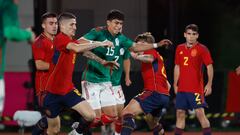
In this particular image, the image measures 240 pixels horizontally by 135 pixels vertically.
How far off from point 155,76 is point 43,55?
5.86ft

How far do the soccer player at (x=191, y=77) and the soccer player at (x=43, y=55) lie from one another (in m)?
2.15

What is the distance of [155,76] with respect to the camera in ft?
39.4

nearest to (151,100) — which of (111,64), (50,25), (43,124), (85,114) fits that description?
(111,64)

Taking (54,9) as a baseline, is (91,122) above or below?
below

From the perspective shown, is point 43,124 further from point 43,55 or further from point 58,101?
point 43,55

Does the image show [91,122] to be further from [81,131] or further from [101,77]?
[101,77]

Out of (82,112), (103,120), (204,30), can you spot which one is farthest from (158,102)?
(204,30)

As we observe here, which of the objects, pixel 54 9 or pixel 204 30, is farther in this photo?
pixel 204 30

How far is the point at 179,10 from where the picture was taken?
16.3m

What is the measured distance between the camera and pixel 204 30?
17.5 m

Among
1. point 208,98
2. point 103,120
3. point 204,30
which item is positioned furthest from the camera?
point 204,30

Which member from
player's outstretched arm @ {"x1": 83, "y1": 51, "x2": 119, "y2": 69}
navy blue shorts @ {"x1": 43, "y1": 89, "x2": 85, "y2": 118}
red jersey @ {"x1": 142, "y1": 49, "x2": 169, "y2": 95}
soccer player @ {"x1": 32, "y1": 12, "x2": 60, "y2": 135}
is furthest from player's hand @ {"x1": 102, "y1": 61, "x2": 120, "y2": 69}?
red jersey @ {"x1": 142, "y1": 49, "x2": 169, "y2": 95}

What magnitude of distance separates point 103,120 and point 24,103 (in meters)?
4.35

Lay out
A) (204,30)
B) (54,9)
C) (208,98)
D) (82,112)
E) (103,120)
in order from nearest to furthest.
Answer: (82,112) < (103,120) < (54,9) < (208,98) < (204,30)
